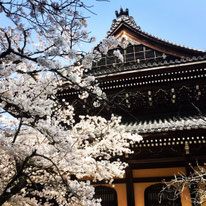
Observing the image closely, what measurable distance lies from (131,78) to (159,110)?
1608 mm

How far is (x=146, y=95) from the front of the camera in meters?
6.87

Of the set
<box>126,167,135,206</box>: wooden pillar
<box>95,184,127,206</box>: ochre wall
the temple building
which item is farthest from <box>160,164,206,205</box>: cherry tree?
<box>95,184,127,206</box>: ochre wall

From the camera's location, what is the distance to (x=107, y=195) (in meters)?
5.52

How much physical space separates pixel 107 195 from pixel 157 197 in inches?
56.1

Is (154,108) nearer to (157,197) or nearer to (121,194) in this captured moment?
(157,197)

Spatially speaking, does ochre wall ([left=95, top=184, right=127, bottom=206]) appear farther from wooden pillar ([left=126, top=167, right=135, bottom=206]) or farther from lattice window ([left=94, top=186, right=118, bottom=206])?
wooden pillar ([left=126, top=167, right=135, bottom=206])

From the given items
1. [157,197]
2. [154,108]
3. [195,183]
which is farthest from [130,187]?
[154,108]

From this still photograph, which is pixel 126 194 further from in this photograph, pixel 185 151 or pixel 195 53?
pixel 195 53

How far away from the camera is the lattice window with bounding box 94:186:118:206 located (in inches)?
214

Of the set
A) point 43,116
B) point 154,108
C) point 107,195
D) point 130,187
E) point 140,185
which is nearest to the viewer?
point 43,116

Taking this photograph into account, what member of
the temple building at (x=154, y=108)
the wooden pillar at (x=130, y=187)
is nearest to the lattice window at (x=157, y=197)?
the temple building at (x=154, y=108)

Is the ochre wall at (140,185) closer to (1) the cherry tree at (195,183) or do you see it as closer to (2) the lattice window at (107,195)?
(2) the lattice window at (107,195)

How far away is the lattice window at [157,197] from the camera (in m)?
5.05

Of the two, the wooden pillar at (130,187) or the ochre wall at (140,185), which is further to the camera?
the ochre wall at (140,185)
